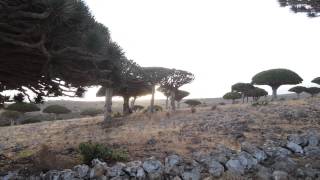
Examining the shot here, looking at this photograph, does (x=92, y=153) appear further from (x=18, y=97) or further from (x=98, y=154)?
(x=18, y=97)

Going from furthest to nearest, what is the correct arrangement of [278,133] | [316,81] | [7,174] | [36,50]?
[316,81] → [278,133] → [7,174] → [36,50]

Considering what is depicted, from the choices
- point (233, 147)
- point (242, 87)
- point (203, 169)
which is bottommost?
point (203, 169)

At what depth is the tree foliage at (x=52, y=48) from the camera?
9.64 metres

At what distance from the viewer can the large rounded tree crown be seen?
4234 cm

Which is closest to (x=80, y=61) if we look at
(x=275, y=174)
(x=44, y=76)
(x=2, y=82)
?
(x=44, y=76)

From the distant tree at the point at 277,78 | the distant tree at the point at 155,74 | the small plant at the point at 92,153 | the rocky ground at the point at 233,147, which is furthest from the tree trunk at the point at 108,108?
the distant tree at the point at 277,78

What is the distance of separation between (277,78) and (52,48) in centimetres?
3454

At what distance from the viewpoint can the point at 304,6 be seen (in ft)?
56.3

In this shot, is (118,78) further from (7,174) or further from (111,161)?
(7,174)

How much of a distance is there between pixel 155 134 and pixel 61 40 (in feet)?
34.2

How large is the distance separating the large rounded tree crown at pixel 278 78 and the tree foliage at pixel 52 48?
1261 inches

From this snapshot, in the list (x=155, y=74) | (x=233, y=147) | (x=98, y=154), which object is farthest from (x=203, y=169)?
(x=155, y=74)

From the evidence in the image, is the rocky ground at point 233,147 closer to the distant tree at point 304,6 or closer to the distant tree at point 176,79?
the distant tree at point 304,6

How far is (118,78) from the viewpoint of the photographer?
44.2 feet
